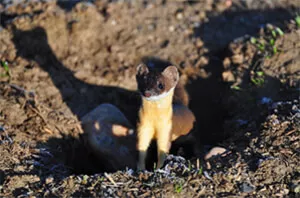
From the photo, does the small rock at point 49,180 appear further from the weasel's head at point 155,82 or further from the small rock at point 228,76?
the small rock at point 228,76

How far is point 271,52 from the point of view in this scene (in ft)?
25.0

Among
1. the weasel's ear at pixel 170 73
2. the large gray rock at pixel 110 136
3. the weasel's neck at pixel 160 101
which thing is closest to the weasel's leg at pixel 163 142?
the weasel's neck at pixel 160 101

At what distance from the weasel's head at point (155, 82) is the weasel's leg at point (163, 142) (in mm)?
551

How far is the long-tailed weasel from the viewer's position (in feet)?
19.6

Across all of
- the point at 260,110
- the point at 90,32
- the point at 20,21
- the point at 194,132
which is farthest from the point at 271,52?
the point at 20,21

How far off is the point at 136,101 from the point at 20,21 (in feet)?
7.38

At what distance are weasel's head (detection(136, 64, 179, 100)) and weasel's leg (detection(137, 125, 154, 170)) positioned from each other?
594 mm

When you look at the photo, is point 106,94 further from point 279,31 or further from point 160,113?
point 279,31

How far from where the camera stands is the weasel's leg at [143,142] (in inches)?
254

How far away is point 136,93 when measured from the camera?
7789 mm

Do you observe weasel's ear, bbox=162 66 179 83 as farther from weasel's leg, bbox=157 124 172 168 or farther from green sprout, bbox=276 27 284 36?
green sprout, bbox=276 27 284 36

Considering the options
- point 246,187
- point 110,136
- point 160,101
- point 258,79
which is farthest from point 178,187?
point 258,79

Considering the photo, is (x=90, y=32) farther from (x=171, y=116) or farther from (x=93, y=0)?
(x=171, y=116)

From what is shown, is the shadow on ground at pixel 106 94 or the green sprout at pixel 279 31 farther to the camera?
the green sprout at pixel 279 31
